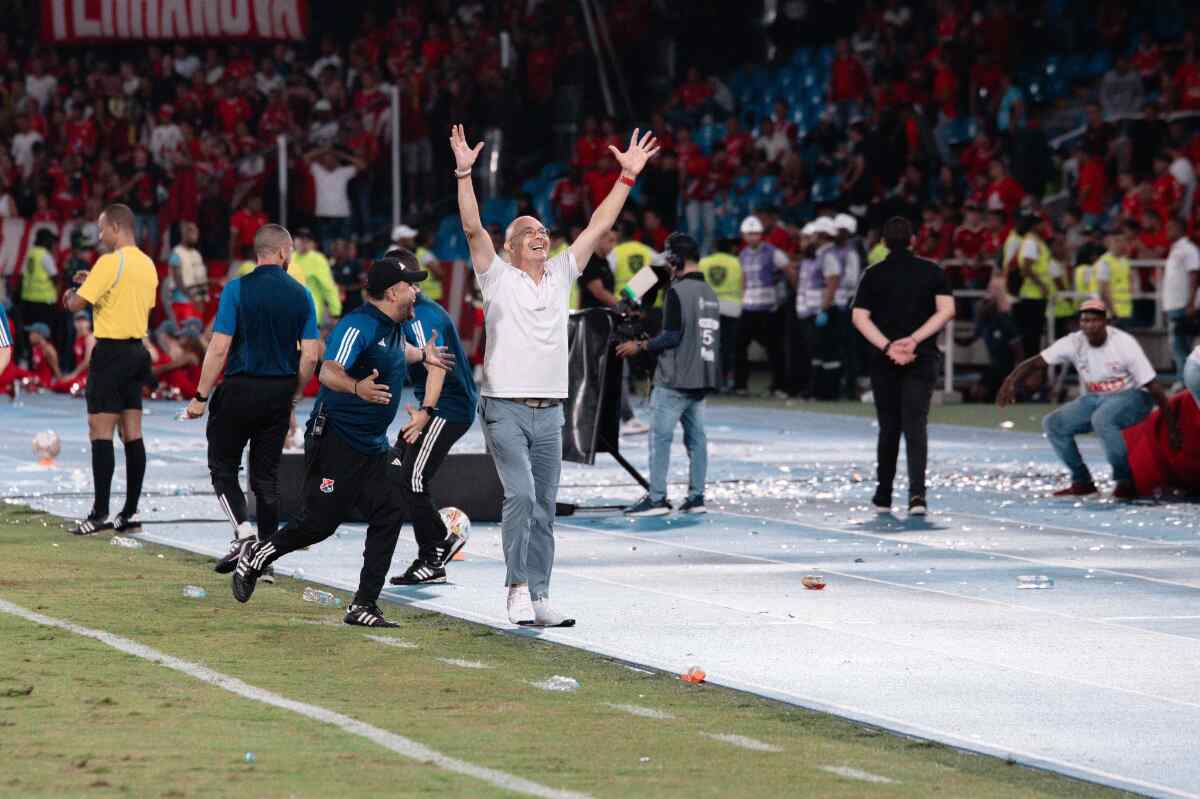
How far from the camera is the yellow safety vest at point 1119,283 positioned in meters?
25.7

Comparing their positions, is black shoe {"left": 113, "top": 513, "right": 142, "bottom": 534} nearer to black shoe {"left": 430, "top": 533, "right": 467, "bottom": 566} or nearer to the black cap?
black shoe {"left": 430, "top": 533, "right": 467, "bottom": 566}

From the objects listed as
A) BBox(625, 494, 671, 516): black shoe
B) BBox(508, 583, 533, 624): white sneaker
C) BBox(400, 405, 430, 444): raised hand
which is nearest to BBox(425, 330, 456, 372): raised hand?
BBox(400, 405, 430, 444): raised hand

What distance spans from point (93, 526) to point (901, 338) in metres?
5.77

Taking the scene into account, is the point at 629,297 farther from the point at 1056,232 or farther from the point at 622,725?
the point at 1056,232

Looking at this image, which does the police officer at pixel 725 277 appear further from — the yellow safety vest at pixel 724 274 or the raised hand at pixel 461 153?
the raised hand at pixel 461 153

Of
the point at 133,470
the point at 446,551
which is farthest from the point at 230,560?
the point at 133,470

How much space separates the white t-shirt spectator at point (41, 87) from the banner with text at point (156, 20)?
2.05 meters

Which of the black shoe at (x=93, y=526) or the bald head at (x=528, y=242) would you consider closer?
the bald head at (x=528, y=242)

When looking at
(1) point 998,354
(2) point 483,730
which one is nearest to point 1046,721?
(2) point 483,730

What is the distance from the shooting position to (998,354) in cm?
2730

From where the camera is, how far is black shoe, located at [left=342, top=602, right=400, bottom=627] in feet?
35.7

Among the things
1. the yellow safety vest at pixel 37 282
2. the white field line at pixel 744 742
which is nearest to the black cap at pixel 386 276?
the white field line at pixel 744 742

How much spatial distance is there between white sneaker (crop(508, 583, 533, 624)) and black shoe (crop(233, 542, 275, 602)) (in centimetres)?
121

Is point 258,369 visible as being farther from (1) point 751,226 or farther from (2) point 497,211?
(2) point 497,211
